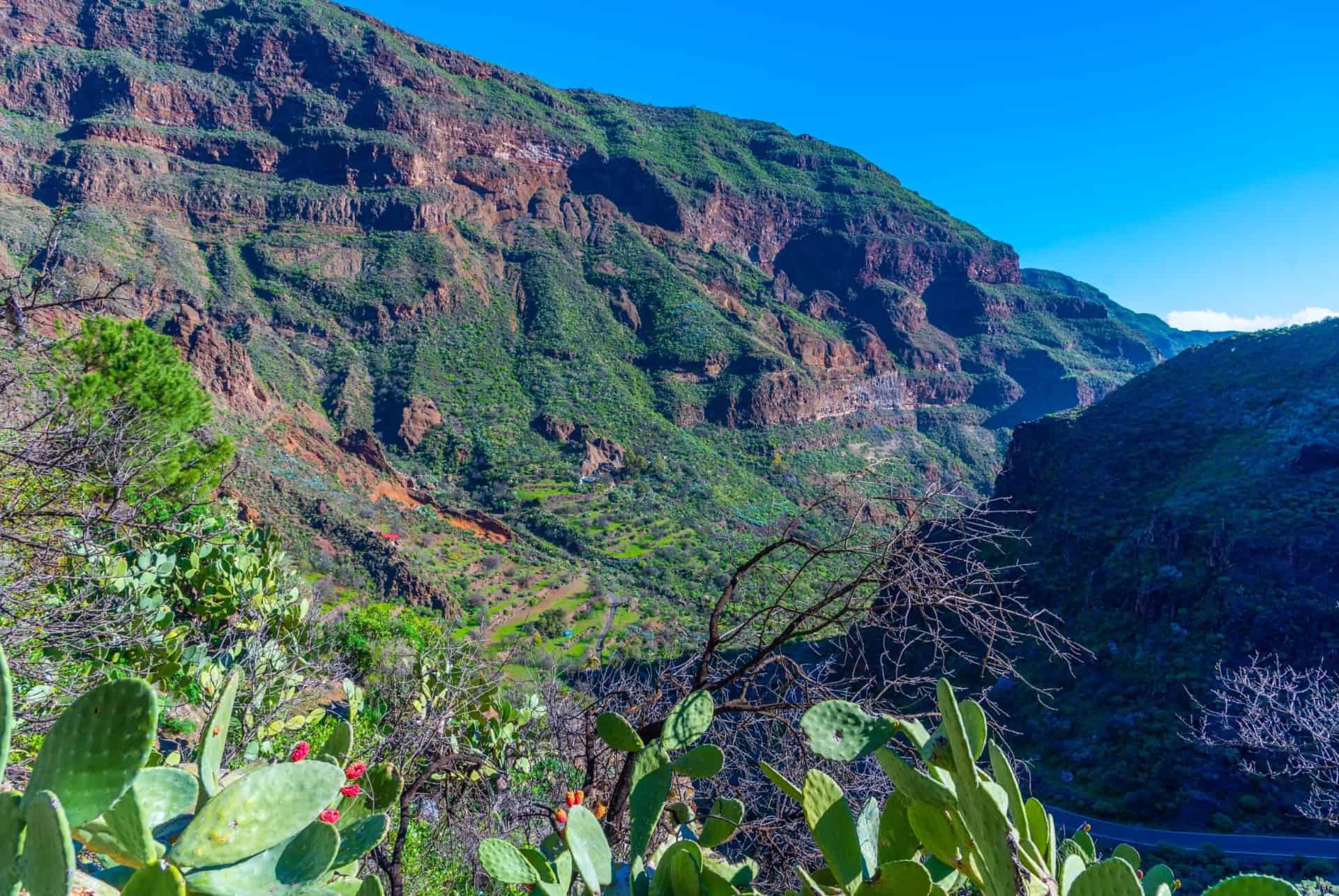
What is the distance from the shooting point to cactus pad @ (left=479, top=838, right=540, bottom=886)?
1.57 metres

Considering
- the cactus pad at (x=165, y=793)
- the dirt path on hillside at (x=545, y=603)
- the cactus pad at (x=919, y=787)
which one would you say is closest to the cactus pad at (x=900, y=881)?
the cactus pad at (x=919, y=787)

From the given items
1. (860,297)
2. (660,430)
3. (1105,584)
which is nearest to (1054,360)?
(860,297)

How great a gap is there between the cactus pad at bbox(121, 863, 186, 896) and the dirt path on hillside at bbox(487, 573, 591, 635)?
25291 millimetres

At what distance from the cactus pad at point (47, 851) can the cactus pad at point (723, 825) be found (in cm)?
164

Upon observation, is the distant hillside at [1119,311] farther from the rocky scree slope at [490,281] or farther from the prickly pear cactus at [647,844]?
the prickly pear cactus at [647,844]

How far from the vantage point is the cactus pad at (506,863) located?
1.57 m

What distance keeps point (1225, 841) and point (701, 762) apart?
17.6m

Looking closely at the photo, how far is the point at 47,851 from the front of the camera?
750mm

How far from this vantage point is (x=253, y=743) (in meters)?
4.18

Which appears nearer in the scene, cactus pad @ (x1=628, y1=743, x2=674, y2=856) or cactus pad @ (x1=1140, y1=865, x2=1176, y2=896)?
cactus pad @ (x1=1140, y1=865, x2=1176, y2=896)

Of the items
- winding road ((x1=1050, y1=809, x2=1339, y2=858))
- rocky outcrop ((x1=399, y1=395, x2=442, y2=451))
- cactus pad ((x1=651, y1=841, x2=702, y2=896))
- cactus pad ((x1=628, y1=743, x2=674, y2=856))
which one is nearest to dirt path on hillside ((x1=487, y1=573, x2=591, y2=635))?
rocky outcrop ((x1=399, y1=395, x2=442, y2=451))

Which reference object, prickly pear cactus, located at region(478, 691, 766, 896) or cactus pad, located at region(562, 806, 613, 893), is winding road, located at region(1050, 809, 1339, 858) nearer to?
prickly pear cactus, located at region(478, 691, 766, 896)

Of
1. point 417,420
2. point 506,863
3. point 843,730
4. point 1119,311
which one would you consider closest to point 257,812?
point 506,863

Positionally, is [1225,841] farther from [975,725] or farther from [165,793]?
[165,793]
